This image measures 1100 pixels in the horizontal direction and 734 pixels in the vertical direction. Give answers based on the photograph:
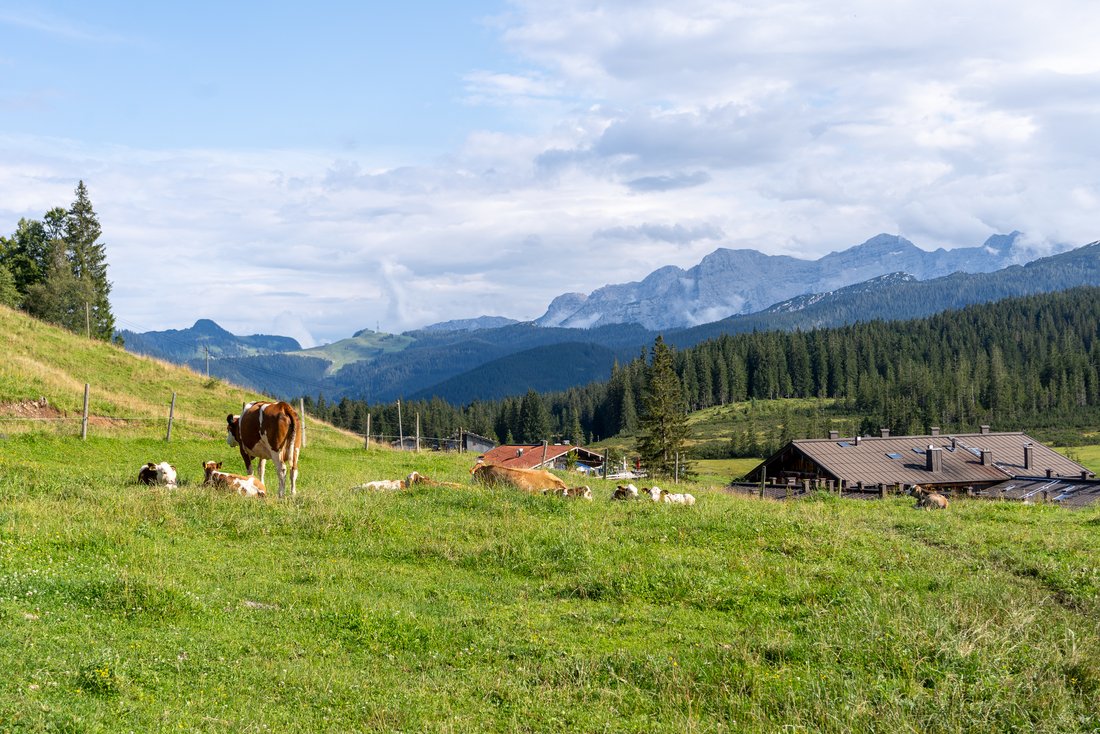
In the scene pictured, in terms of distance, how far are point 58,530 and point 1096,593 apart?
18.7m

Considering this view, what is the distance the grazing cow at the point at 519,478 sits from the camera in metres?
26.3

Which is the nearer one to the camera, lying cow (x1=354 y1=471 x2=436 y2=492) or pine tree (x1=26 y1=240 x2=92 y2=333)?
lying cow (x1=354 y1=471 x2=436 y2=492)

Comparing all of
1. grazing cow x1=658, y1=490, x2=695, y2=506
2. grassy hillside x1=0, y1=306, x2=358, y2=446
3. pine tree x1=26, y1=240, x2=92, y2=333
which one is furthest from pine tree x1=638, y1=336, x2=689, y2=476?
pine tree x1=26, y1=240, x2=92, y2=333

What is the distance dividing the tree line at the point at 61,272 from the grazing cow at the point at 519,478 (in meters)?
58.9

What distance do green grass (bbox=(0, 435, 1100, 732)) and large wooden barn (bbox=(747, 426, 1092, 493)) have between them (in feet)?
163

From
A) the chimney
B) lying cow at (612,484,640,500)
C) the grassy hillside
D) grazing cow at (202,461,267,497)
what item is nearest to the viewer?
grazing cow at (202,461,267,497)

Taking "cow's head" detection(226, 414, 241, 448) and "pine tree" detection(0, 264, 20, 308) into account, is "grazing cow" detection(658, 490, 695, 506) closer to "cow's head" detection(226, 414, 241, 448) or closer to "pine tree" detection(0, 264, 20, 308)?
"cow's head" detection(226, 414, 241, 448)

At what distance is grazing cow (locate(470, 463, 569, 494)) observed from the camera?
26.3m

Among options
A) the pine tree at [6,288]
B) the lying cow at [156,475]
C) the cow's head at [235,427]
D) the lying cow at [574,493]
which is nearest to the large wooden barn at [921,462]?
the lying cow at [574,493]

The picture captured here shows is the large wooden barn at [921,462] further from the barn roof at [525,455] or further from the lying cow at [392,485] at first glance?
the lying cow at [392,485]

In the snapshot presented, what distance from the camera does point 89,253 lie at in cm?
9219

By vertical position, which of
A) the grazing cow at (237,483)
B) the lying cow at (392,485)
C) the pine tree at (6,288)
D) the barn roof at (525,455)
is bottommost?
the barn roof at (525,455)

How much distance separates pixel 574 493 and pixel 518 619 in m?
12.8

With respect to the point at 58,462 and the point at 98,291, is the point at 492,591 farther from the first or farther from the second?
the point at 98,291
